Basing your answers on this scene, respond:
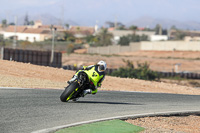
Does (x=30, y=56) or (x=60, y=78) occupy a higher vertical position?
(x=30, y=56)

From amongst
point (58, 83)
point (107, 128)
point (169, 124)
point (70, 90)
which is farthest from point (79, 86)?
point (58, 83)

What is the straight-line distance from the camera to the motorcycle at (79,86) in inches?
486

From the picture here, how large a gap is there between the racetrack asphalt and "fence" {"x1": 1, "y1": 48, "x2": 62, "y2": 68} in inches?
1348

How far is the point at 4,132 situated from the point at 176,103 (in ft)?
31.2

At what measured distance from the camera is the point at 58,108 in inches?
447

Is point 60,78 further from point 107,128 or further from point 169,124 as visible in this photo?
point 107,128

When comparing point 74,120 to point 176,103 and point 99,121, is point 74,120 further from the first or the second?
point 176,103

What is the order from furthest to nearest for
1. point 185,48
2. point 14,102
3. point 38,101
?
point 185,48
point 38,101
point 14,102

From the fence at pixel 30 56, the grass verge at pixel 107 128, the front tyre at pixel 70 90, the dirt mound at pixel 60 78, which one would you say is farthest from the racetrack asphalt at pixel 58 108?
the fence at pixel 30 56

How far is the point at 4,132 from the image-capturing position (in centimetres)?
794

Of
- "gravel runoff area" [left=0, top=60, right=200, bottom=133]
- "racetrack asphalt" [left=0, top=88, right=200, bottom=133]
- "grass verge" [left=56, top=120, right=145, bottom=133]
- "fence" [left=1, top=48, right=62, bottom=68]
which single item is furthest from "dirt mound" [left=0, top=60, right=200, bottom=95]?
"fence" [left=1, top=48, right=62, bottom=68]

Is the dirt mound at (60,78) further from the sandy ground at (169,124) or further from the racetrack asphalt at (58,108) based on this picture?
the sandy ground at (169,124)

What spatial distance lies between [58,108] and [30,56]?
40.9m

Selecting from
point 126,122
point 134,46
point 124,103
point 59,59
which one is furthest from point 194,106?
point 134,46
